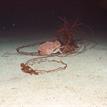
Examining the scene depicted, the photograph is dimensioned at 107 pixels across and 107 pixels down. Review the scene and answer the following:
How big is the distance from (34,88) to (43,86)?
6 cm

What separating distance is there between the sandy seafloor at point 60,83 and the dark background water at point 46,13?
0.89 metres

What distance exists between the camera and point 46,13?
4.04 meters

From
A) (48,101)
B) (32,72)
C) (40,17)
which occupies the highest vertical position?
(40,17)

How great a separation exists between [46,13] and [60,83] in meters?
2.16

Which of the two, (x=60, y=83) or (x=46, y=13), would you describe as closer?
(x=60, y=83)

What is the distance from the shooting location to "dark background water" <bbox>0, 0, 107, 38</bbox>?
3.50 meters

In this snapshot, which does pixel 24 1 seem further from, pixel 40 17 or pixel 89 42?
pixel 89 42

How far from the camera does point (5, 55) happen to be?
2572mm

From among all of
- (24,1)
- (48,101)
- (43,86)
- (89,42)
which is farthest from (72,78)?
(24,1)

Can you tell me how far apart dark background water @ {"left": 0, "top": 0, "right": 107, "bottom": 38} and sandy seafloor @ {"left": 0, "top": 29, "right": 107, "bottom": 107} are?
89 cm

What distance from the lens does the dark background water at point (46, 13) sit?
350 centimetres

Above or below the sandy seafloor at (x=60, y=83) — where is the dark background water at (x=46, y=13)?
above

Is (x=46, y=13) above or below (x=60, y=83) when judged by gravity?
above

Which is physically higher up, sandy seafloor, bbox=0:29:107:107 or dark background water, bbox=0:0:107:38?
dark background water, bbox=0:0:107:38
